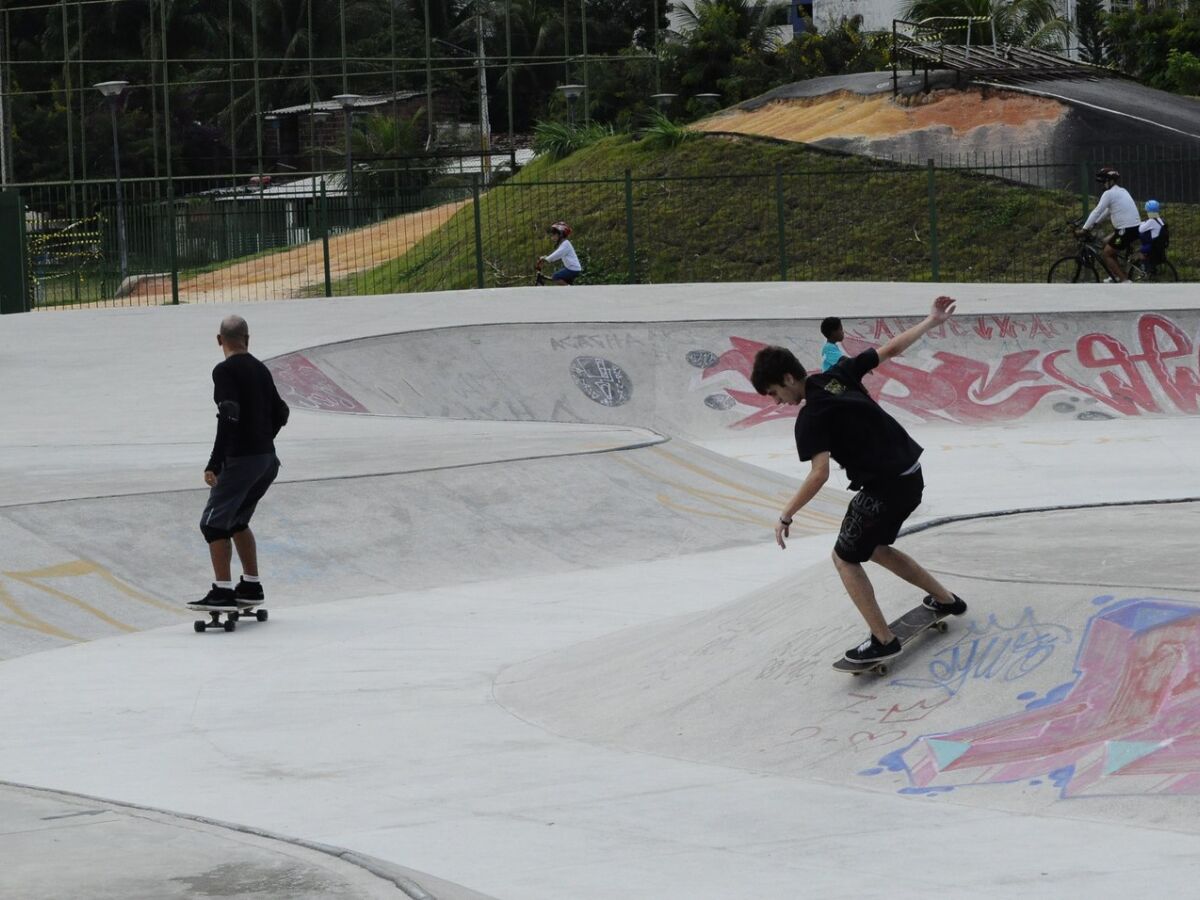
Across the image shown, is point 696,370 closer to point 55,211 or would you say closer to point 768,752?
point 768,752

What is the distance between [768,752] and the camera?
5973mm

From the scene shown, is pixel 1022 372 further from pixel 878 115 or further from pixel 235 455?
pixel 878 115

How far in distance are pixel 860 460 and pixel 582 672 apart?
194cm

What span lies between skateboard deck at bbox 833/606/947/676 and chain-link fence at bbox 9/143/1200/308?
21.0m

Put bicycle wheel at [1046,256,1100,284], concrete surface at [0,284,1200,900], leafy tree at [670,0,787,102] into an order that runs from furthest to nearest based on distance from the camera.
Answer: leafy tree at [670,0,787,102]
bicycle wheel at [1046,256,1100,284]
concrete surface at [0,284,1200,900]

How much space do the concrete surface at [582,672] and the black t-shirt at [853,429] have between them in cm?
70

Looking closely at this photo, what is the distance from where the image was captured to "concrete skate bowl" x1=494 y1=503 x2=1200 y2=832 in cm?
527

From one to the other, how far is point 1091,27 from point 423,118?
84.3 ft

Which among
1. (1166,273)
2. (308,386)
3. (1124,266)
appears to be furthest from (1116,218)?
(308,386)

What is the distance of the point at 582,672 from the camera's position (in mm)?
7395

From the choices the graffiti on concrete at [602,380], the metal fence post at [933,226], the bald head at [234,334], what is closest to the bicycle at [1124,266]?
the metal fence post at [933,226]

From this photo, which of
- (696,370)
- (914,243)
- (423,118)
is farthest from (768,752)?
(423,118)

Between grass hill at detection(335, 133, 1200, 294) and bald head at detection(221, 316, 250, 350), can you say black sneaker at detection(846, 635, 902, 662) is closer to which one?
bald head at detection(221, 316, 250, 350)

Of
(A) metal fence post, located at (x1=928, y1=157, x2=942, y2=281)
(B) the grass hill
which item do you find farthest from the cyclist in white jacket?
(B) the grass hill
